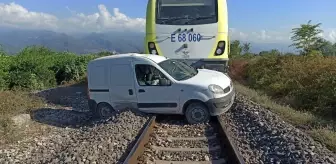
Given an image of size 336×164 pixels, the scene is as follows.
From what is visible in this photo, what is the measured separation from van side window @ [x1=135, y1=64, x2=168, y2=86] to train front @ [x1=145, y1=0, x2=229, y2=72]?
6.37ft

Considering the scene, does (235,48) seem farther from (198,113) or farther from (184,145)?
(184,145)

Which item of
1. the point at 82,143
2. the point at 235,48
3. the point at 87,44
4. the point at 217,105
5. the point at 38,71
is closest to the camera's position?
the point at 82,143

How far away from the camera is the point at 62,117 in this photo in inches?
424

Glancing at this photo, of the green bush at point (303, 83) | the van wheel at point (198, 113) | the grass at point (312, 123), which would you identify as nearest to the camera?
the grass at point (312, 123)

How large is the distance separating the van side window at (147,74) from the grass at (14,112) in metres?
2.91

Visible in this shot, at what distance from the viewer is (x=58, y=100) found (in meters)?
14.0

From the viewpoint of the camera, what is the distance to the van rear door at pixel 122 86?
9289 mm

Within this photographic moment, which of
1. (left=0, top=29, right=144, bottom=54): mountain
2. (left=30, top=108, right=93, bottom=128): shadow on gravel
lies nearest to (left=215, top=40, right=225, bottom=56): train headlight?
(left=30, top=108, right=93, bottom=128): shadow on gravel

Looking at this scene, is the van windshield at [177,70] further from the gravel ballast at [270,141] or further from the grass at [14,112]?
the grass at [14,112]

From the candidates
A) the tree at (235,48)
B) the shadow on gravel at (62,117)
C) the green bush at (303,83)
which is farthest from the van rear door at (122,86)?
the tree at (235,48)

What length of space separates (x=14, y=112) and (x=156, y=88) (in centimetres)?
466

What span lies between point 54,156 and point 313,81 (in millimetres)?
8942

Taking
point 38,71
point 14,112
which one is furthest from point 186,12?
point 38,71

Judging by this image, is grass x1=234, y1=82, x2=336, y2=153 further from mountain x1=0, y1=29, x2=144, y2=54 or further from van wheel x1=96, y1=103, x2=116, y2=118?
mountain x1=0, y1=29, x2=144, y2=54
